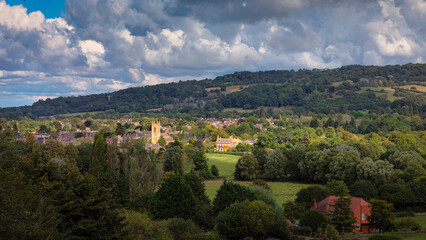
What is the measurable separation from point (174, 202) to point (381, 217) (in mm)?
16824

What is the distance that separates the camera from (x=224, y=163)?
77.9 m

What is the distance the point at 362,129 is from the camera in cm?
12900

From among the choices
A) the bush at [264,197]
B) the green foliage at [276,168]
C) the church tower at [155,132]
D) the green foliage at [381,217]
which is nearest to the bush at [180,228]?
the bush at [264,197]

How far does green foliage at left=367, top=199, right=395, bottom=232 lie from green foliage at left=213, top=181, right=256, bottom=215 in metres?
9.85

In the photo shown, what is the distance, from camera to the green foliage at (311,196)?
40125 millimetres

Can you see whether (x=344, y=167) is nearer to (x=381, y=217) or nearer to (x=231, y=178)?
(x=231, y=178)

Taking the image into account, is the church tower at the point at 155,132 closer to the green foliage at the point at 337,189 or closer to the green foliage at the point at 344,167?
the green foliage at the point at 344,167

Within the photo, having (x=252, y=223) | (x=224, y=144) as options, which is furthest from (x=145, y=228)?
(x=224, y=144)

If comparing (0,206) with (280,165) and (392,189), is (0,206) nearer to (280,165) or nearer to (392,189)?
(392,189)

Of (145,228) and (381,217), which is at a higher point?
(145,228)

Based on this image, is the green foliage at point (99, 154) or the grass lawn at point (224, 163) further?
the grass lawn at point (224, 163)

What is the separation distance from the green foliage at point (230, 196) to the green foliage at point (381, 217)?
985 cm

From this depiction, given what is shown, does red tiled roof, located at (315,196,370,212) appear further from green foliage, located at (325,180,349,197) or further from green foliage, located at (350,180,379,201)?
green foliage, located at (350,180,379,201)

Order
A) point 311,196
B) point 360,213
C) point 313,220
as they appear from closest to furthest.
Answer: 1. point 313,220
2. point 360,213
3. point 311,196
